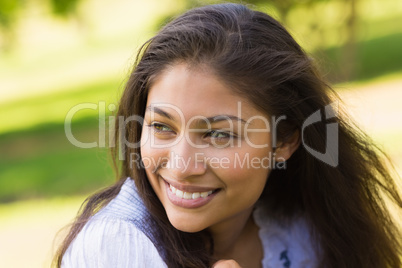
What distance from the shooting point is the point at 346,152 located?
9.21ft

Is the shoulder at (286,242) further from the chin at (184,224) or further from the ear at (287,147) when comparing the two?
the chin at (184,224)

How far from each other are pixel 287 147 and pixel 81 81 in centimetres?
1799

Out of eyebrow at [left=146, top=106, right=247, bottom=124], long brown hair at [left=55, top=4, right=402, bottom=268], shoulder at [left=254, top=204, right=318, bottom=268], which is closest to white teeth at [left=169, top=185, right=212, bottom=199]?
long brown hair at [left=55, top=4, right=402, bottom=268]

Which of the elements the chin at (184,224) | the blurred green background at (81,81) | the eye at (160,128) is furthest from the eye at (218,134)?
the blurred green background at (81,81)

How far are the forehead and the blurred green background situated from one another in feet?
1.73

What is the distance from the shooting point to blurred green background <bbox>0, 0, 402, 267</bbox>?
596cm

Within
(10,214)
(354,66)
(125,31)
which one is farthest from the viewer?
(125,31)

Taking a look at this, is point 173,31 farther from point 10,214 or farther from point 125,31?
point 125,31

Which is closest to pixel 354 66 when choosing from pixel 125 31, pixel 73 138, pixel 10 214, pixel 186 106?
pixel 73 138

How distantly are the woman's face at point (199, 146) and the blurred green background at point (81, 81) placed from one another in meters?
0.54

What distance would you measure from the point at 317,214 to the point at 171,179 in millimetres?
945

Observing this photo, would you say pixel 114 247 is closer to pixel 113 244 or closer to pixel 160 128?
pixel 113 244

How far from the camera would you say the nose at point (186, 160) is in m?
2.28

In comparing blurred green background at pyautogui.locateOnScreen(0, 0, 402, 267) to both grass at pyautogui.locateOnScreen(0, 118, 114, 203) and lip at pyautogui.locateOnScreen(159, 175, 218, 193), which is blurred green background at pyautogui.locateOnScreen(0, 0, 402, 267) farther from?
lip at pyautogui.locateOnScreen(159, 175, 218, 193)
